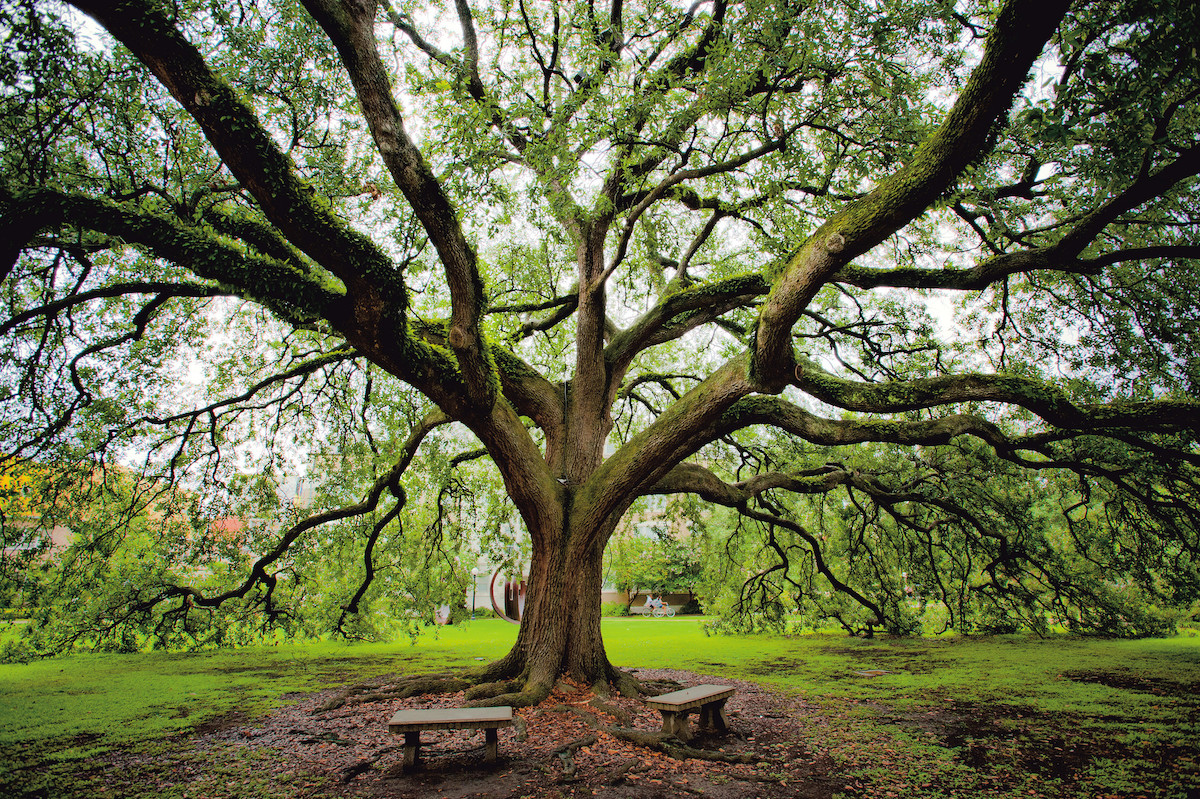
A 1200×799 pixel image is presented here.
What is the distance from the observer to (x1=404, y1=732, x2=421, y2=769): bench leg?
4539 mm

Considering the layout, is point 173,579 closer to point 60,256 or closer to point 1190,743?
point 60,256

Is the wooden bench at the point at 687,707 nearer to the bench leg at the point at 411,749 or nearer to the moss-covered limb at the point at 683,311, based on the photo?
the bench leg at the point at 411,749

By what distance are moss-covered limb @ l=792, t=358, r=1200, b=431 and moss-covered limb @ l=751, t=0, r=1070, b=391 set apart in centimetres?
114

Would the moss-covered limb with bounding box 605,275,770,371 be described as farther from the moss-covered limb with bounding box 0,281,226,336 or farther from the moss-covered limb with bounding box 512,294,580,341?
the moss-covered limb with bounding box 0,281,226,336

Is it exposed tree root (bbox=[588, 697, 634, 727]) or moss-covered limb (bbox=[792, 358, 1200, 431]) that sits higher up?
moss-covered limb (bbox=[792, 358, 1200, 431])

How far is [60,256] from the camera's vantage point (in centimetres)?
525

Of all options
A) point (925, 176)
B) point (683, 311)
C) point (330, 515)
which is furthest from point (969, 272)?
point (330, 515)

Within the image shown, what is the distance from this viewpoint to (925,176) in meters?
3.95

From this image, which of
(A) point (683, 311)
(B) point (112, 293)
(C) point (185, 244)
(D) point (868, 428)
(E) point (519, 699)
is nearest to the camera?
(C) point (185, 244)

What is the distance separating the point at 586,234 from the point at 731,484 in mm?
4525

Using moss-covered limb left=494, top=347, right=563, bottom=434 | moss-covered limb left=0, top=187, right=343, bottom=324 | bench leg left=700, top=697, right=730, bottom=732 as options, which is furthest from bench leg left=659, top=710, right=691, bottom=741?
moss-covered limb left=0, top=187, right=343, bottom=324

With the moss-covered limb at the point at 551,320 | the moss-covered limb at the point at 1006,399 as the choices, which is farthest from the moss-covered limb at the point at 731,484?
the moss-covered limb at the point at 551,320

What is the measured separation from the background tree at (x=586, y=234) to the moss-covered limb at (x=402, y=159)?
0.02 metres

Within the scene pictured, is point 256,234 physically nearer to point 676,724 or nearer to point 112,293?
point 112,293
